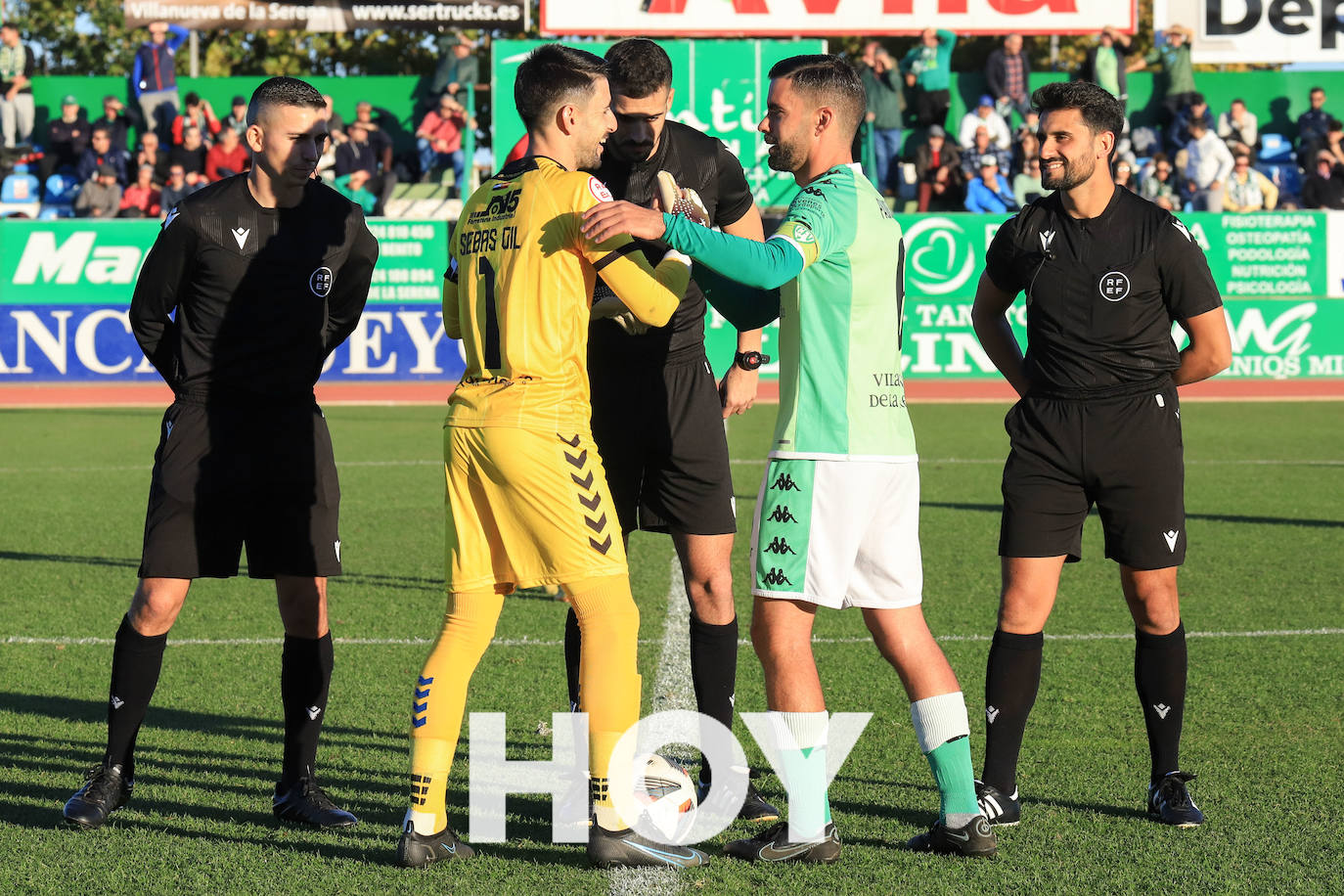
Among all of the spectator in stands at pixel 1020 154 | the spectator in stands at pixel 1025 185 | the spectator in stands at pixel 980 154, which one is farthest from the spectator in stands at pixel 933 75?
the spectator in stands at pixel 1025 185

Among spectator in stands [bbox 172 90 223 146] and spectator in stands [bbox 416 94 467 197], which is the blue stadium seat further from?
spectator in stands [bbox 172 90 223 146]

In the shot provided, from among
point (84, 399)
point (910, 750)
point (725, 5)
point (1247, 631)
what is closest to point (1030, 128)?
point (725, 5)

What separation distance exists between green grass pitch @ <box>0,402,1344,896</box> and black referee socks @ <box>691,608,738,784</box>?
0.35 metres

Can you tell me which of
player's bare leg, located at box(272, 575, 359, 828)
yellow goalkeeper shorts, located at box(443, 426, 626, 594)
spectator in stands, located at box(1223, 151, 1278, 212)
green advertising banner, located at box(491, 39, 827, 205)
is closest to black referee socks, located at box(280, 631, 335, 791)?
player's bare leg, located at box(272, 575, 359, 828)

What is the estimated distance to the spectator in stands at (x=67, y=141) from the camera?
83.2 ft

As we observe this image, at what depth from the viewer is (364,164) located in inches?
969

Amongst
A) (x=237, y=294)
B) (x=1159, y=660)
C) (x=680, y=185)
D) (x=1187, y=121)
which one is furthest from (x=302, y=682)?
(x=1187, y=121)

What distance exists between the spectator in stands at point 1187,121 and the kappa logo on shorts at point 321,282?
2322 cm

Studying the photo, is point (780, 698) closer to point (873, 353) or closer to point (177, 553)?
point (873, 353)

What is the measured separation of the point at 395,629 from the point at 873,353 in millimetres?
3900

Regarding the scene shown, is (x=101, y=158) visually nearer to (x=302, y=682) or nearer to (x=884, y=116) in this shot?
(x=884, y=116)

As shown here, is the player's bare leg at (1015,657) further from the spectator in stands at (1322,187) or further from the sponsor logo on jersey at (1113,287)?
the spectator in stands at (1322,187)

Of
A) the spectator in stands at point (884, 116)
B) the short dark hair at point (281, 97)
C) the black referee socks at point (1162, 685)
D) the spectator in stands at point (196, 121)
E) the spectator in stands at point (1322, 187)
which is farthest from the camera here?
the spectator in stands at point (884, 116)

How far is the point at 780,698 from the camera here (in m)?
4.25
